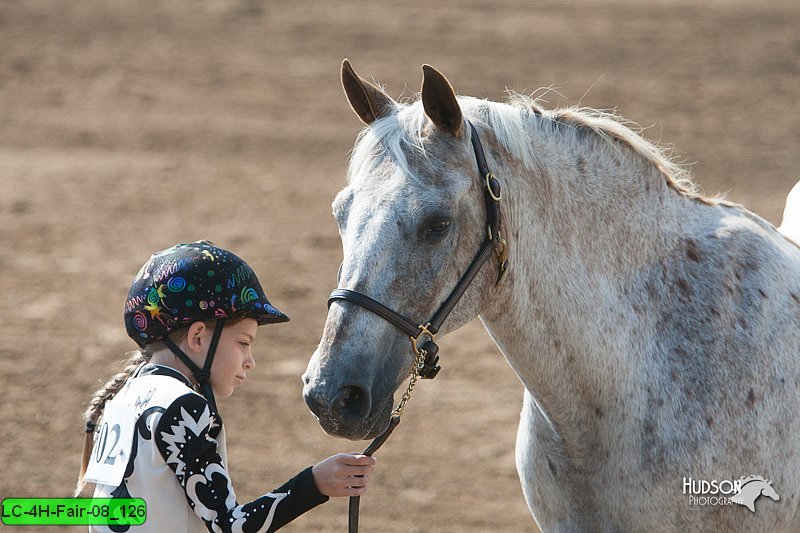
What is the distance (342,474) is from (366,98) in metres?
1.11

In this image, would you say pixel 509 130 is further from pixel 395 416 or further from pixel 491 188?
pixel 395 416

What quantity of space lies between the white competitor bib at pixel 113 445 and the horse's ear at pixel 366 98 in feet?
3.61

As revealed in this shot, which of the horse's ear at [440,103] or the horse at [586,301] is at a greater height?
the horse's ear at [440,103]

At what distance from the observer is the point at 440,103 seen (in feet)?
8.64

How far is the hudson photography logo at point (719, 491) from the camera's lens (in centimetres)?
267

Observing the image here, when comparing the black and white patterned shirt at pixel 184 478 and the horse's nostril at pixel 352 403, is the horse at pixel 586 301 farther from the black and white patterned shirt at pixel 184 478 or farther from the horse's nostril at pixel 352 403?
the black and white patterned shirt at pixel 184 478

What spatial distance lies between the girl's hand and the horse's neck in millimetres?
589

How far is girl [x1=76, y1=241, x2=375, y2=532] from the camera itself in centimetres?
237

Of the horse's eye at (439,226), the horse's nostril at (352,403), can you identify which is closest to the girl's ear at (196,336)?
the horse's nostril at (352,403)

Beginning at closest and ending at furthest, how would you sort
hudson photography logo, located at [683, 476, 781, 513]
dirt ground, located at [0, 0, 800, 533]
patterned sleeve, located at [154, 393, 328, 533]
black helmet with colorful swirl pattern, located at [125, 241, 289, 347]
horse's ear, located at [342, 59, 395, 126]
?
patterned sleeve, located at [154, 393, 328, 533], black helmet with colorful swirl pattern, located at [125, 241, 289, 347], hudson photography logo, located at [683, 476, 781, 513], horse's ear, located at [342, 59, 395, 126], dirt ground, located at [0, 0, 800, 533]

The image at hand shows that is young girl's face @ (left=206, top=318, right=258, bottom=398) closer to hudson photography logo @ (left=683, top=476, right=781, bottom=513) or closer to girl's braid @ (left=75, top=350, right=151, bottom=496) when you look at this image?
girl's braid @ (left=75, top=350, right=151, bottom=496)

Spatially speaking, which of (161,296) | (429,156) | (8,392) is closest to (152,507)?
(161,296)

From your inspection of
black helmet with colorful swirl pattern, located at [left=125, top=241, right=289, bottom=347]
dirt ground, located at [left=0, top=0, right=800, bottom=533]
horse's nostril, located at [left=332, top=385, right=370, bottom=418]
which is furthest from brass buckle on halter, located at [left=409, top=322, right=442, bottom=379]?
dirt ground, located at [left=0, top=0, right=800, bottom=533]

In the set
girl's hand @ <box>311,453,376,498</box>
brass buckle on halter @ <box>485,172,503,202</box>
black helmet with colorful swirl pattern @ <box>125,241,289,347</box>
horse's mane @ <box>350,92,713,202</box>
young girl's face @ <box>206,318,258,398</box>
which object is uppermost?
horse's mane @ <box>350,92,713,202</box>
